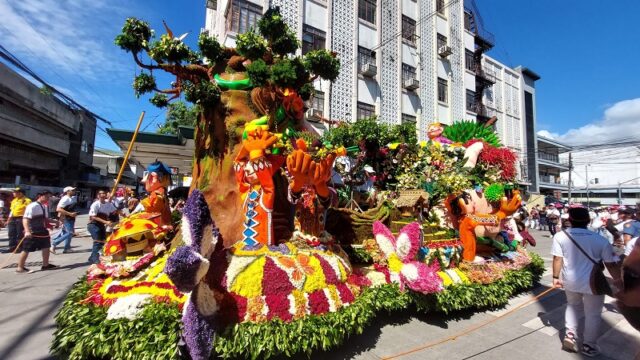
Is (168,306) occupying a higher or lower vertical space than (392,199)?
lower

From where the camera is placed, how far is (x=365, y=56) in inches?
645

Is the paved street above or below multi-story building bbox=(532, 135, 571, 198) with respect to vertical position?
below

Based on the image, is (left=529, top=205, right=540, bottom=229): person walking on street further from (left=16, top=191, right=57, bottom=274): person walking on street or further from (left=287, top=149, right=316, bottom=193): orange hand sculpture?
(left=16, top=191, right=57, bottom=274): person walking on street

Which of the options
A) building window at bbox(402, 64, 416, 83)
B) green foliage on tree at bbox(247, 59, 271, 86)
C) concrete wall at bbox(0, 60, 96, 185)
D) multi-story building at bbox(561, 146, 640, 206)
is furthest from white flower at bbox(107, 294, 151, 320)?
multi-story building at bbox(561, 146, 640, 206)

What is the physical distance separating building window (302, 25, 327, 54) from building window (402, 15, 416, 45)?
5.92m

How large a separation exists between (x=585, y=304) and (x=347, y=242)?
4.13 m

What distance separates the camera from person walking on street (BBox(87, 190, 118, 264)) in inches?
299

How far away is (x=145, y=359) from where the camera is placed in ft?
9.12

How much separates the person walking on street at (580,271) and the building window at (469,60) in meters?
21.4

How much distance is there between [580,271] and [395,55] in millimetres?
16138

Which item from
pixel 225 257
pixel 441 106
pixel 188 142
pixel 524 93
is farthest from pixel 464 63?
pixel 225 257

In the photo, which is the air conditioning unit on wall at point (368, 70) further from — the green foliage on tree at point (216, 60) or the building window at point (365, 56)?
the green foliage on tree at point (216, 60)

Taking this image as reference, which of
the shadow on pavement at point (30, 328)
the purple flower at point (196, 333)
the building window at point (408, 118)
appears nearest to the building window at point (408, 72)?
the building window at point (408, 118)

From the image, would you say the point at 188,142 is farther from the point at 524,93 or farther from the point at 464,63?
the point at 524,93
